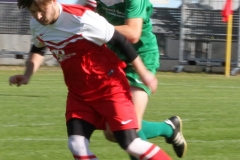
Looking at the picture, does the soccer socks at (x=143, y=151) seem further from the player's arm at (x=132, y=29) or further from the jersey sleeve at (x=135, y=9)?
the jersey sleeve at (x=135, y=9)

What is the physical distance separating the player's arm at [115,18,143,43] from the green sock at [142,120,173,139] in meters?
1.17

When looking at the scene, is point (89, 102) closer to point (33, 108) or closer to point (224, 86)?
point (33, 108)

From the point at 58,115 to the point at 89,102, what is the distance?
4816mm

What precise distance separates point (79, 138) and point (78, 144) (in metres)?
→ 0.05

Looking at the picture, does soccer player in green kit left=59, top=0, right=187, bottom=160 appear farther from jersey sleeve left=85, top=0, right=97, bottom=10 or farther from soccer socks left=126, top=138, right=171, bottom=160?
soccer socks left=126, top=138, right=171, bottom=160

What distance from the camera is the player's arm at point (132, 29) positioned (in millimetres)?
4998

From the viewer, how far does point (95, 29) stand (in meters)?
4.62

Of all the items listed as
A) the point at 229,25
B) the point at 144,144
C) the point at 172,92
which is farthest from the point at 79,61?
the point at 229,25

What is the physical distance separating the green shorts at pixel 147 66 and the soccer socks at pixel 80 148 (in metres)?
1.00

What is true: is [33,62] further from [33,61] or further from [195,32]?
[195,32]

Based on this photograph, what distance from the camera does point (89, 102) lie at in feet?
15.7

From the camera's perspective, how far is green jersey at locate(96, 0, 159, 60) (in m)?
5.17

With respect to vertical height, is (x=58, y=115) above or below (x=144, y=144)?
below

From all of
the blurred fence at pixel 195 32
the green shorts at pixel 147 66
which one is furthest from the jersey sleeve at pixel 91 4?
the blurred fence at pixel 195 32
